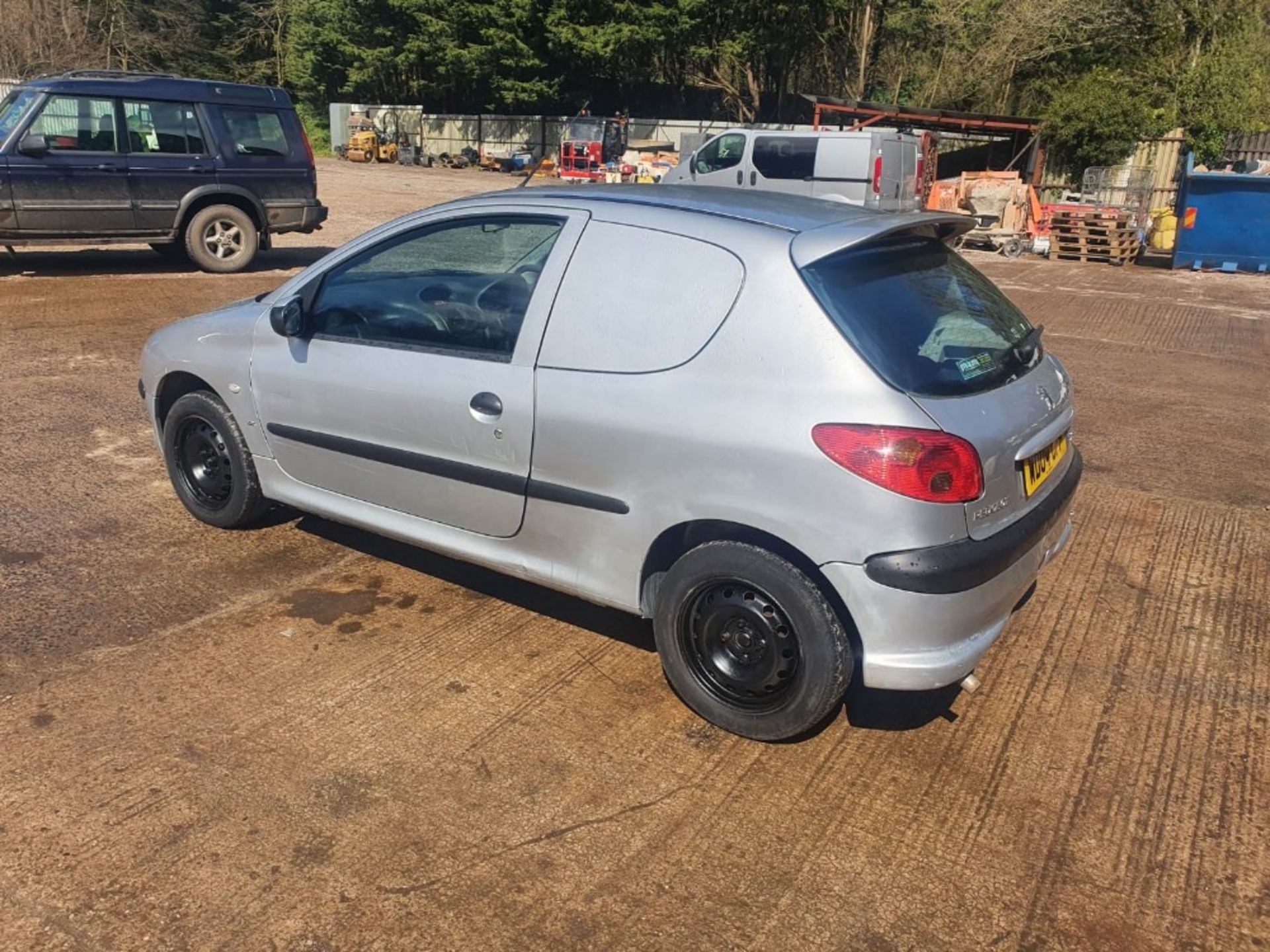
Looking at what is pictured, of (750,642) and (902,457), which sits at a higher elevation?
(902,457)

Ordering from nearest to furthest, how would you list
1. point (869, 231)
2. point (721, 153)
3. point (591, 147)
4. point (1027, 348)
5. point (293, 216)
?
point (869, 231) < point (1027, 348) < point (293, 216) < point (721, 153) < point (591, 147)

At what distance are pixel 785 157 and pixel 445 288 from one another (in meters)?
14.4

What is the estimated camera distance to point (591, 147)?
33.3 meters

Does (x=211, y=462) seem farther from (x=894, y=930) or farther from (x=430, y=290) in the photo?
(x=894, y=930)

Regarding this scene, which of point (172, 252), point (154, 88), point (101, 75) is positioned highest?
point (101, 75)

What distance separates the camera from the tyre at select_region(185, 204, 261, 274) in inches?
470

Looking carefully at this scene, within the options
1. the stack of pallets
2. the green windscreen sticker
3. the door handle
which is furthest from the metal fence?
the green windscreen sticker

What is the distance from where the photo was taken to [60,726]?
326 centimetres

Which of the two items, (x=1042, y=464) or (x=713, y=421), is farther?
(x=1042, y=464)

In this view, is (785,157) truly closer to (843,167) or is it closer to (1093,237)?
(843,167)

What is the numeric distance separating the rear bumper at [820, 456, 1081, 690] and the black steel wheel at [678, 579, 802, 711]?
0.23 meters

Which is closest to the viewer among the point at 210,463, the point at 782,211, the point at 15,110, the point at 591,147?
the point at 782,211

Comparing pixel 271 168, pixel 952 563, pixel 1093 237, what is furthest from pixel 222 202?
pixel 1093 237

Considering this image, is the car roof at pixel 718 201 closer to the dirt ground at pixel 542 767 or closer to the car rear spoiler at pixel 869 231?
the car rear spoiler at pixel 869 231
